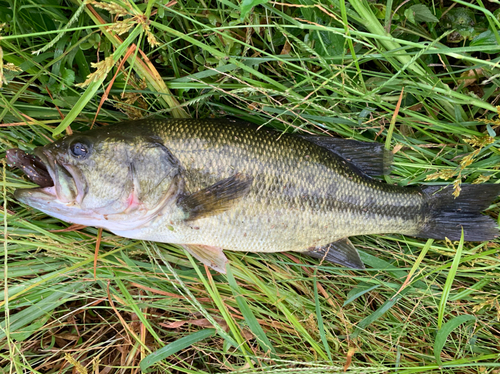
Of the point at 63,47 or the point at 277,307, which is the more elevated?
the point at 63,47

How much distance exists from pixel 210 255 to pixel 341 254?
102 cm

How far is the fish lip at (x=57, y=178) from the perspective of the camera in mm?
1955

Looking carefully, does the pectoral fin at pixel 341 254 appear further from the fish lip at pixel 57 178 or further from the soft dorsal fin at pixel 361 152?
the fish lip at pixel 57 178

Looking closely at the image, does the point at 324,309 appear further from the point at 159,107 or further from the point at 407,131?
the point at 159,107

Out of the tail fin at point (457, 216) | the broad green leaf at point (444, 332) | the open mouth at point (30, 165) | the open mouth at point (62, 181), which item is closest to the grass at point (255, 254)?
the broad green leaf at point (444, 332)

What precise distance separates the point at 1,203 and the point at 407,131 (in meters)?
3.14

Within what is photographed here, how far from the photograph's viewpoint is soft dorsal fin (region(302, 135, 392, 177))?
242cm

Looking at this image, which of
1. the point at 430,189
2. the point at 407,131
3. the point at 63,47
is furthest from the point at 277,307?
the point at 63,47

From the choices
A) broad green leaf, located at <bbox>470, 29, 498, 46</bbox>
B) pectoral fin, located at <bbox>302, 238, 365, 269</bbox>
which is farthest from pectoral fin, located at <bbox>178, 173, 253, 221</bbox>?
broad green leaf, located at <bbox>470, 29, 498, 46</bbox>

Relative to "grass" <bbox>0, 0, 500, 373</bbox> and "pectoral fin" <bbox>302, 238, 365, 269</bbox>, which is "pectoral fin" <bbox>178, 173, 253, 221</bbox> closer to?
"grass" <bbox>0, 0, 500, 373</bbox>

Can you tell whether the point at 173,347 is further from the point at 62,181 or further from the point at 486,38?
the point at 486,38

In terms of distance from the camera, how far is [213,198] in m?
2.11

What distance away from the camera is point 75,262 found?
2.35m

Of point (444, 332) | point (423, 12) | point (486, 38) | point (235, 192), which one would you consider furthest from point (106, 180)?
point (486, 38)
